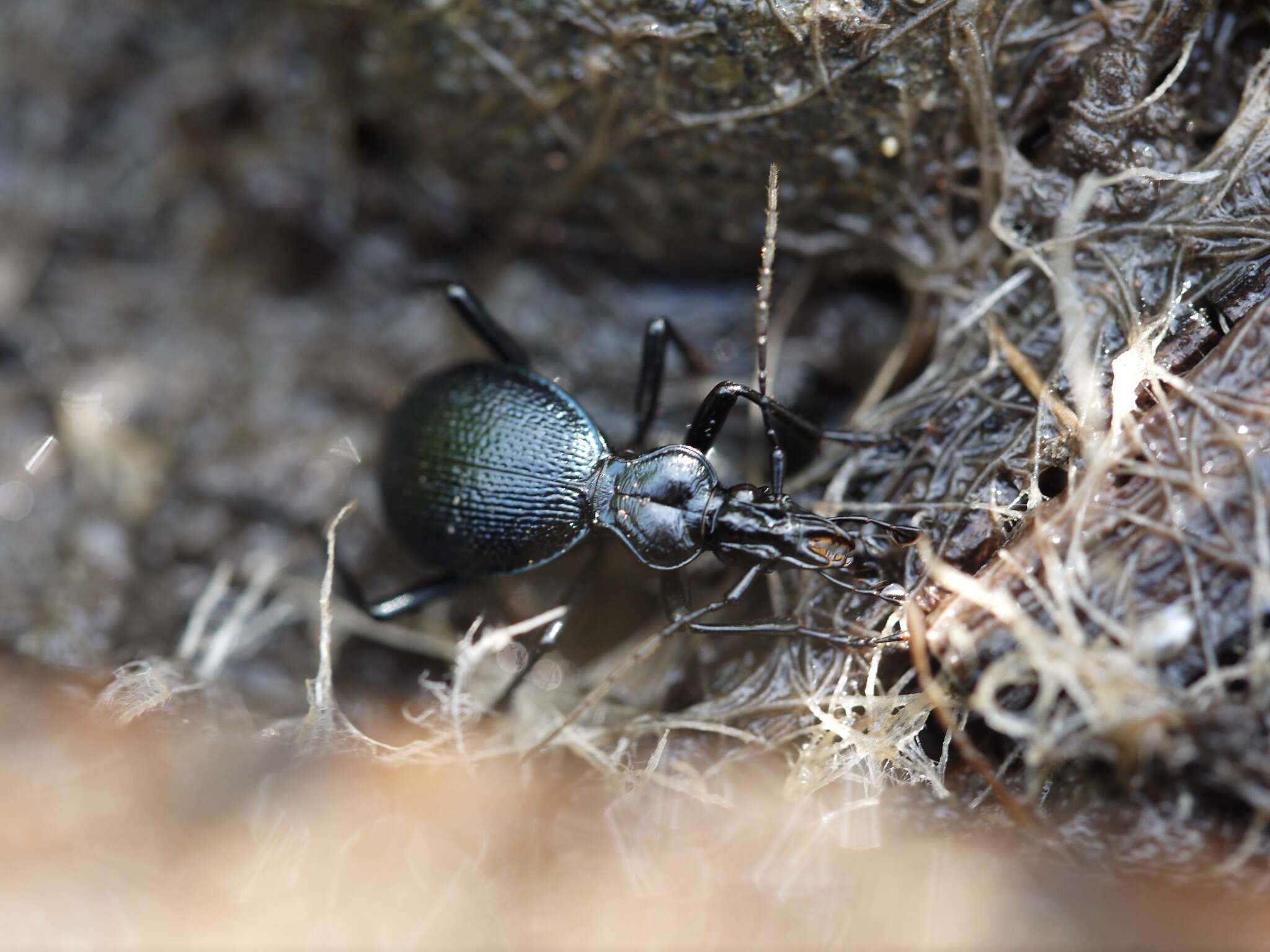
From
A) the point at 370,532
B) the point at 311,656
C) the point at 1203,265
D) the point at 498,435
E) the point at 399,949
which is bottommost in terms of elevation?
the point at 399,949

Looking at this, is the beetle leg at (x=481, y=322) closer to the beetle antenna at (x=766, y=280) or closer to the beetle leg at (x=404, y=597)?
the beetle leg at (x=404, y=597)

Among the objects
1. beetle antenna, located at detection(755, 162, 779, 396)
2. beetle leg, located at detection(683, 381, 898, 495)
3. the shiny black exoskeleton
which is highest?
beetle antenna, located at detection(755, 162, 779, 396)

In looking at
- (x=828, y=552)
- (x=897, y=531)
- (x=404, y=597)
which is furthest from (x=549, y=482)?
(x=897, y=531)

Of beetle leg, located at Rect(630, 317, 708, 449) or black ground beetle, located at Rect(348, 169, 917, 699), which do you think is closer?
black ground beetle, located at Rect(348, 169, 917, 699)

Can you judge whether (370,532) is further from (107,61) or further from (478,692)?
(107,61)

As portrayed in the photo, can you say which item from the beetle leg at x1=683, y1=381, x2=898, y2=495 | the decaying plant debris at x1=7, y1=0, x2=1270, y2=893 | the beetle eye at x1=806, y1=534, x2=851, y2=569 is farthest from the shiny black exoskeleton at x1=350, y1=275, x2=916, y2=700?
the decaying plant debris at x1=7, y1=0, x2=1270, y2=893

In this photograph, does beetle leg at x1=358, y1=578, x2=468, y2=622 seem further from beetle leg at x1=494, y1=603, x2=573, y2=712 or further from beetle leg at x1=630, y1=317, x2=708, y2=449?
beetle leg at x1=630, y1=317, x2=708, y2=449

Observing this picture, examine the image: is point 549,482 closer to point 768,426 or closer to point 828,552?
point 768,426

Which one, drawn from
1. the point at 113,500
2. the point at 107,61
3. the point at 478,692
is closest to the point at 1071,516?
the point at 478,692
